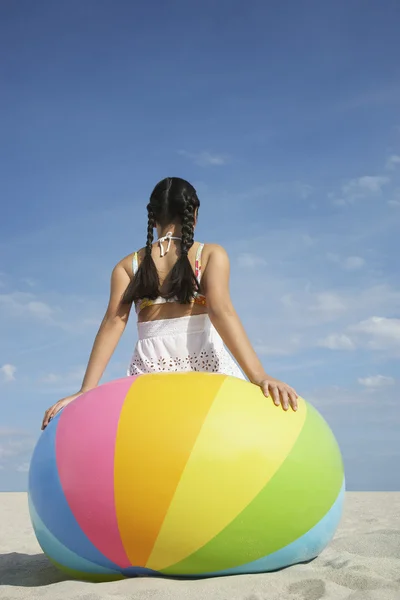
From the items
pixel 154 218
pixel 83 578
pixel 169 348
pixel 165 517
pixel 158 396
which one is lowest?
pixel 83 578

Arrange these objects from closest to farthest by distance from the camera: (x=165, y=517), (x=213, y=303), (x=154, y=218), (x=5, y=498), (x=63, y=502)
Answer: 1. (x=165, y=517)
2. (x=63, y=502)
3. (x=213, y=303)
4. (x=154, y=218)
5. (x=5, y=498)

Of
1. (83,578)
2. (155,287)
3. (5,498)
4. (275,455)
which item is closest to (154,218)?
(155,287)

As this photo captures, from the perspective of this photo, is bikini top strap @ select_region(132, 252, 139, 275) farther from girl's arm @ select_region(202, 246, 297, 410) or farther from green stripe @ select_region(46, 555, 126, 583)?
green stripe @ select_region(46, 555, 126, 583)

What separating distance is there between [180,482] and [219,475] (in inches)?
8.3

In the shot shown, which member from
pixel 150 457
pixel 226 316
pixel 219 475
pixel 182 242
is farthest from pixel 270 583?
pixel 182 242

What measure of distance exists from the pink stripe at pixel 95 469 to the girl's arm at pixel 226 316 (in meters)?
0.83

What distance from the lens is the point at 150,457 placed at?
11.3 ft

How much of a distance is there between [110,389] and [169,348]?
2.47 ft

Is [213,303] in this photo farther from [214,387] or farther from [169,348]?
[214,387]

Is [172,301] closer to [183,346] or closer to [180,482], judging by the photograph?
[183,346]

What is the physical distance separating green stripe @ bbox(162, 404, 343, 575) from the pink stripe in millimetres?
409

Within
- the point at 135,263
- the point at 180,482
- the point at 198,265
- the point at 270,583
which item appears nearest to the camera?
the point at 180,482

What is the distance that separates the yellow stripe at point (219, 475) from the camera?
3.39 meters

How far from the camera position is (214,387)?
371 centimetres
